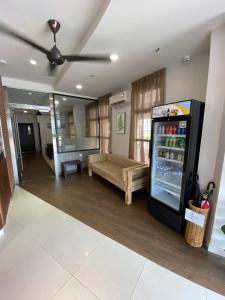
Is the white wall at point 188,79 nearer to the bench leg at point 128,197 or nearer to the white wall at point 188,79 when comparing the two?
the white wall at point 188,79

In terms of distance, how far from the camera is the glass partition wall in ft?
14.7

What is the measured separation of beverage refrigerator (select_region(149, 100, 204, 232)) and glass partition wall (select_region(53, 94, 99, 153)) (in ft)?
10.7

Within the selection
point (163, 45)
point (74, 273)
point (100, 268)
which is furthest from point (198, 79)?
point (74, 273)

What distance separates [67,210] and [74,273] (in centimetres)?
122

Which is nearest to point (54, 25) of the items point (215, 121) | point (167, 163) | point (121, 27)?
point (121, 27)

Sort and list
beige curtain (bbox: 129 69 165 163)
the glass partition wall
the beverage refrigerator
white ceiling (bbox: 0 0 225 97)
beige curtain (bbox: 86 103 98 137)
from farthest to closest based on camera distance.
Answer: beige curtain (bbox: 86 103 98 137) < the glass partition wall < beige curtain (bbox: 129 69 165 163) < the beverage refrigerator < white ceiling (bbox: 0 0 225 97)

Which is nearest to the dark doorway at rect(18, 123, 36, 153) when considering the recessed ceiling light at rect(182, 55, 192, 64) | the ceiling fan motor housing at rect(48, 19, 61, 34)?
the ceiling fan motor housing at rect(48, 19, 61, 34)

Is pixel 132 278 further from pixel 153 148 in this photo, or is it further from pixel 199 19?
pixel 199 19

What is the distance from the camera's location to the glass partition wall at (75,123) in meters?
4.47

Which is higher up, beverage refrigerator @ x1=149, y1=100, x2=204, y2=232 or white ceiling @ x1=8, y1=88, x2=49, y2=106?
white ceiling @ x1=8, y1=88, x2=49, y2=106

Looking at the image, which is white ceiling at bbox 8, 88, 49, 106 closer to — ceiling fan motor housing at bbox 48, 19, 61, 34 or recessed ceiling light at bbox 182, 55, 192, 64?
ceiling fan motor housing at bbox 48, 19, 61, 34

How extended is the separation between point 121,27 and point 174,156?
1889 mm

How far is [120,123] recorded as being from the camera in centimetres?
409

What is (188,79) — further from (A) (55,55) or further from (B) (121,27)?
(A) (55,55)
